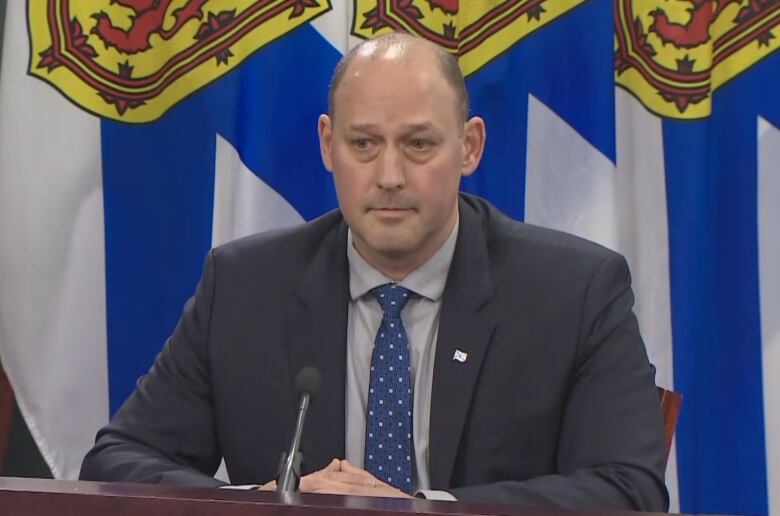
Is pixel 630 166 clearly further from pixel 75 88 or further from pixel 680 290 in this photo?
pixel 75 88

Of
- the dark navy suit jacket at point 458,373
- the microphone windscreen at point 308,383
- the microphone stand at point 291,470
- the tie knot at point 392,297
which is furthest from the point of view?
the tie knot at point 392,297

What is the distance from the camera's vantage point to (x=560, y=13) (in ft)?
10.4

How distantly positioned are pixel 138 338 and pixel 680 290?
4.66 feet

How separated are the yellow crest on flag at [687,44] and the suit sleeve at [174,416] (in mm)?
1357

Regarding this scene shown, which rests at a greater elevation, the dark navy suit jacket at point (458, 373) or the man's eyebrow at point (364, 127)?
the man's eyebrow at point (364, 127)

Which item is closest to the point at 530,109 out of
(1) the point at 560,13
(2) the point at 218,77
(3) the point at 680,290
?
(1) the point at 560,13

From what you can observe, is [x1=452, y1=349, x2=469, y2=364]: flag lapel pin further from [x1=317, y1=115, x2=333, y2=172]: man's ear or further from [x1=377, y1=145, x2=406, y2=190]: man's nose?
[x1=317, y1=115, x2=333, y2=172]: man's ear

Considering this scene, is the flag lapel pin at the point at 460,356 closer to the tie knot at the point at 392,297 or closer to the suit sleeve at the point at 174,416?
the tie knot at the point at 392,297

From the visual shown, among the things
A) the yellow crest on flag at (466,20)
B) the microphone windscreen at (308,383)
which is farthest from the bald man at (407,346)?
the yellow crest on flag at (466,20)

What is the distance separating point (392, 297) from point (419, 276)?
0.07m

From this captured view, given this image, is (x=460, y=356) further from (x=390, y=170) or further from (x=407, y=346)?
(x=390, y=170)

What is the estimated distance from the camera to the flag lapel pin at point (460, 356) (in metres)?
2.24

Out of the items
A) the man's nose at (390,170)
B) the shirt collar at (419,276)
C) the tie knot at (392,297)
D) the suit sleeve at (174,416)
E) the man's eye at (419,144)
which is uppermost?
the man's eye at (419,144)

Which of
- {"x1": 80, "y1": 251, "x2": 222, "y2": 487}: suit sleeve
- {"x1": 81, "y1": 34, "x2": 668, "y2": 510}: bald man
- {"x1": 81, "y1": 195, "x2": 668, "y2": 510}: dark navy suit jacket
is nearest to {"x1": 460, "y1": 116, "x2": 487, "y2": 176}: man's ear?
{"x1": 81, "y1": 34, "x2": 668, "y2": 510}: bald man
